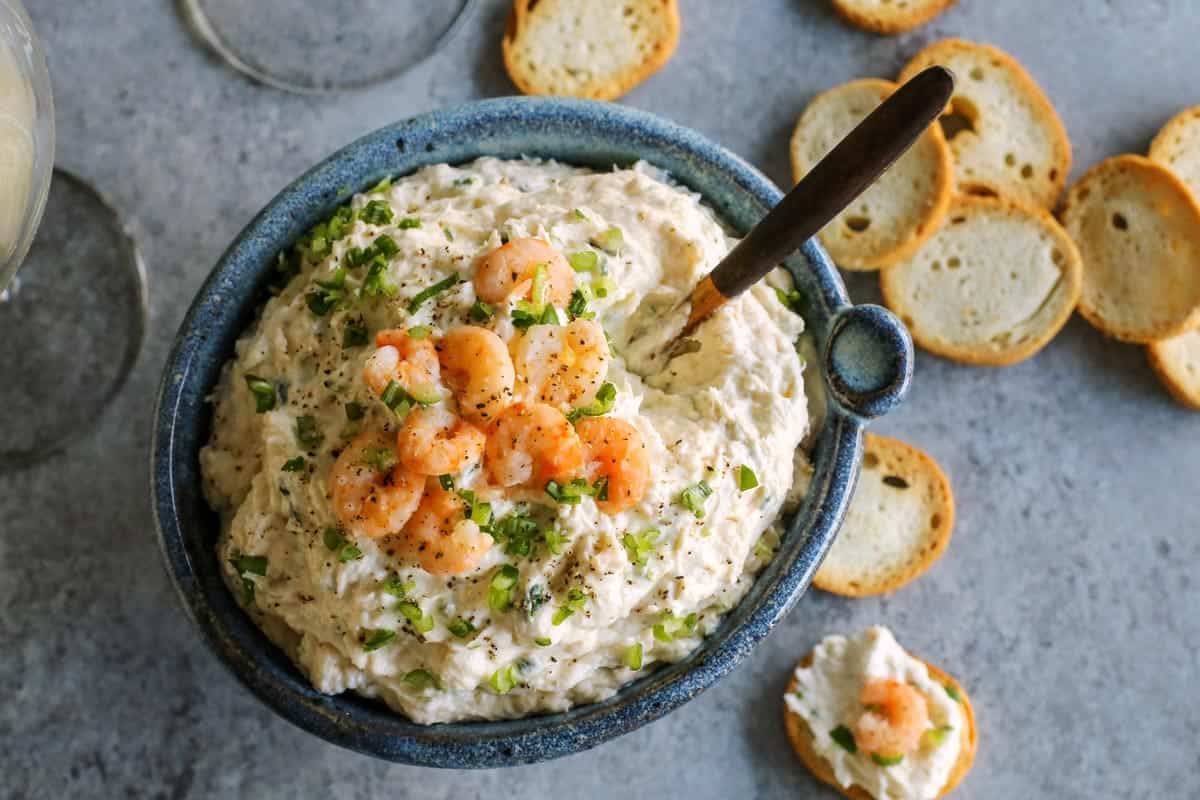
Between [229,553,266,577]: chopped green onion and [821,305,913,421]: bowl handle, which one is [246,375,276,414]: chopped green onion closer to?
[229,553,266,577]: chopped green onion

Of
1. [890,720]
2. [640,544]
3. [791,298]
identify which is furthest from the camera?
[890,720]

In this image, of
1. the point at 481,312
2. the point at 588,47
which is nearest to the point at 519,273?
the point at 481,312

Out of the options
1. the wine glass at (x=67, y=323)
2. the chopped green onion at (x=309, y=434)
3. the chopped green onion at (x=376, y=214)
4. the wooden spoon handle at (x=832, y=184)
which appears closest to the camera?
the wooden spoon handle at (x=832, y=184)

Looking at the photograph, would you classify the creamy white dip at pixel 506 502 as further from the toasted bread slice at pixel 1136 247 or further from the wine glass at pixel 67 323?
the toasted bread slice at pixel 1136 247

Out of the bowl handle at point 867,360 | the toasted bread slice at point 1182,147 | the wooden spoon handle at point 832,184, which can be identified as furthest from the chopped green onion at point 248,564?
the toasted bread slice at point 1182,147

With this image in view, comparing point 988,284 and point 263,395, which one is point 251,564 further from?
point 988,284

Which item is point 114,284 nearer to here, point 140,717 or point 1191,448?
point 140,717

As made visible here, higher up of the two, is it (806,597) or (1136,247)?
(1136,247)
